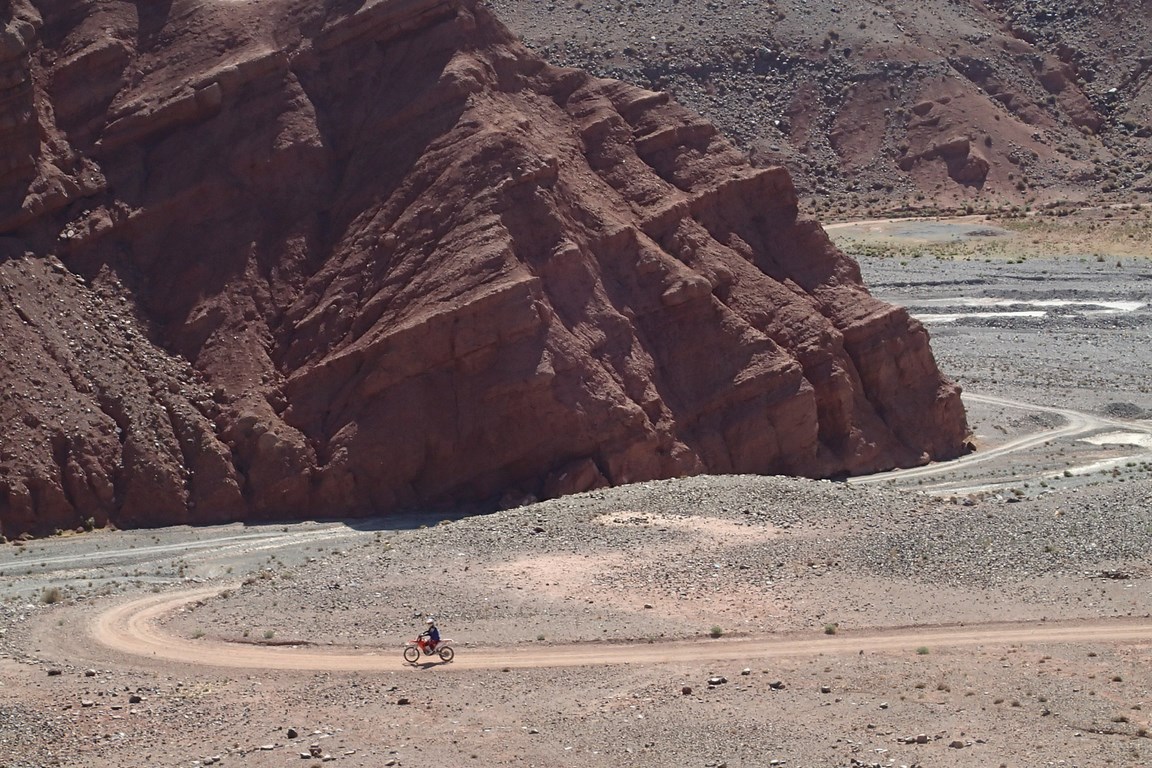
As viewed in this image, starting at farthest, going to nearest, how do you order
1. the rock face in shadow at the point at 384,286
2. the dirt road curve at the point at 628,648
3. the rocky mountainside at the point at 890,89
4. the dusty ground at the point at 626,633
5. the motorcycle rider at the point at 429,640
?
the rocky mountainside at the point at 890,89, the rock face in shadow at the point at 384,286, the dirt road curve at the point at 628,648, the motorcycle rider at the point at 429,640, the dusty ground at the point at 626,633

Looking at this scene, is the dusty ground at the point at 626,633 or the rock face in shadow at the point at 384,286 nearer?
the dusty ground at the point at 626,633

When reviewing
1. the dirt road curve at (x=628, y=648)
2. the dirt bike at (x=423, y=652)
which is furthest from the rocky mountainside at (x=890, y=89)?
the dirt bike at (x=423, y=652)

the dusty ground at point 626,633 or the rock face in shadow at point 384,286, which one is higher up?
the rock face in shadow at point 384,286

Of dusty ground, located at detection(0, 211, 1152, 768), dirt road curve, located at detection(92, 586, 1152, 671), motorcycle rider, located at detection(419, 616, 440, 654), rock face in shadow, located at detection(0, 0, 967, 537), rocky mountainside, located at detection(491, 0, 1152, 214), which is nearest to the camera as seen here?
dusty ground, located at detection(0, 211, 1152, 768)

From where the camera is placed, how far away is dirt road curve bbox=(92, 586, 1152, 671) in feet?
96.8

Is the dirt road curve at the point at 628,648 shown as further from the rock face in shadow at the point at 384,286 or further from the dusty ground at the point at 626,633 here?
the rock face in shadow at the point at 384,286

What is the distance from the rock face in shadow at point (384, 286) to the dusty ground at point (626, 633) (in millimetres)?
2347

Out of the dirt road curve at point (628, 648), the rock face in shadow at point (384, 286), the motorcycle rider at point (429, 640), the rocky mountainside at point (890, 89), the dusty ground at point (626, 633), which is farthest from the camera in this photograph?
the rocky mountainside at point (890, 89)

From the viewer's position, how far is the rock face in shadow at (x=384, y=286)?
43438mm

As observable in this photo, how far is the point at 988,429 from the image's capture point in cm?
5641

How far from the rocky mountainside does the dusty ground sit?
214 feet

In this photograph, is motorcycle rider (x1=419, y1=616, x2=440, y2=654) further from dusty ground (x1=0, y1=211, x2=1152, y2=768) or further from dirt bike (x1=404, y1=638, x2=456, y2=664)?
dusty ground (x1=0, y1=211, x2=1152, y2=768)

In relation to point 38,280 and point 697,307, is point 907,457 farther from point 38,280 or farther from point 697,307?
point 38,280

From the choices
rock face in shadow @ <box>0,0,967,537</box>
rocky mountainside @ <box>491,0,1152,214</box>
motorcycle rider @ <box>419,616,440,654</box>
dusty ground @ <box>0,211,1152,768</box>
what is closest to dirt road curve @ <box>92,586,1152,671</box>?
dusty ground @ <box>0,211,1152,768</box>
